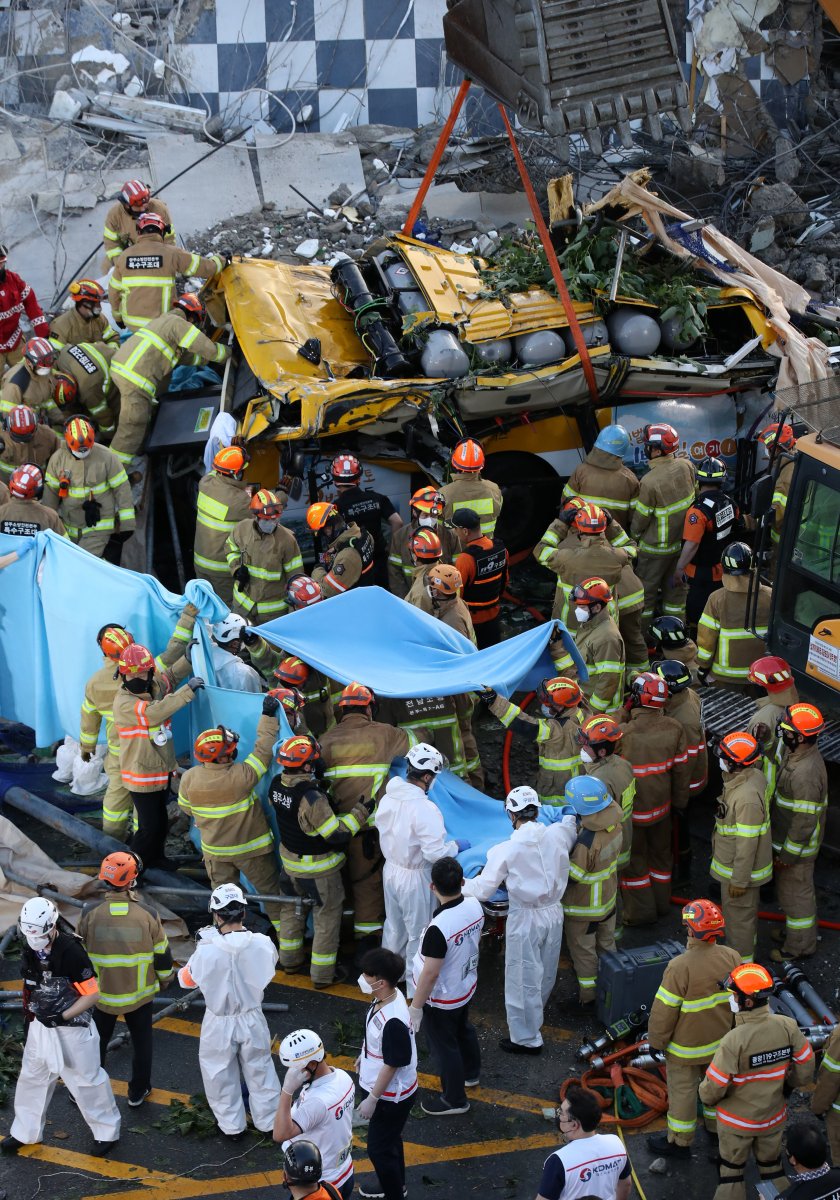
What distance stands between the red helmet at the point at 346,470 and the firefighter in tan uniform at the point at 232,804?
2.35 metres

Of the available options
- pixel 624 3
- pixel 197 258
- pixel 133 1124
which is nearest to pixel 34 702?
pixel 133 1124

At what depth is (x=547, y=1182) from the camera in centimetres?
553

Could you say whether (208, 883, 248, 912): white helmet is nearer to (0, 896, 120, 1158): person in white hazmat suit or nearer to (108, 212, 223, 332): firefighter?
(0, 896, 120, 1158): person in white hazmat suit

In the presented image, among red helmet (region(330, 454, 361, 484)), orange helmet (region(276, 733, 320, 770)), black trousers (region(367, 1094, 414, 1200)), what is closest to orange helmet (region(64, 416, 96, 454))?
red helmet (region(330, 454, 361, 484))

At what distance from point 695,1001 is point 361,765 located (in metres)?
2.12

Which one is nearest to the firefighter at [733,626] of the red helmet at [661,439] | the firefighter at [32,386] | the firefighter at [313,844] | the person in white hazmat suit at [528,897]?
the red helmet at [661,439]

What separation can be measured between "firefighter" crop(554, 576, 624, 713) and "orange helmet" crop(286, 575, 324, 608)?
1515 millimetres

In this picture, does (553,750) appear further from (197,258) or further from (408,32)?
(408,32)

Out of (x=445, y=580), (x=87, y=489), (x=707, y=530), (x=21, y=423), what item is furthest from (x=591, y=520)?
(x=21, y=423)

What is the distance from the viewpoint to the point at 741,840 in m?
7.57

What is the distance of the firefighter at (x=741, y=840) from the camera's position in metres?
7.53

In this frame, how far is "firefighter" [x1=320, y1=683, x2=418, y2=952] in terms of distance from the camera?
776cm

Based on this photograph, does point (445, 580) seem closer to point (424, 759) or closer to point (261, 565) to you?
point (261, 565)

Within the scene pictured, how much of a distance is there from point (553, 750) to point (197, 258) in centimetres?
503
